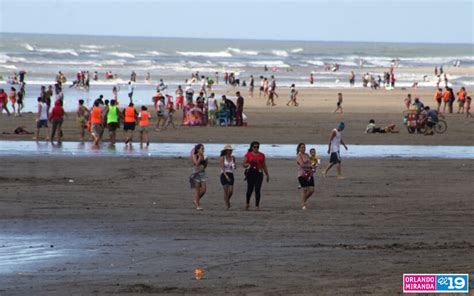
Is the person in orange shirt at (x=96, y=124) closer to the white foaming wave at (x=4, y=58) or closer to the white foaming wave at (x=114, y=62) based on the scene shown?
the white foaming wave at (x=4, y=58)

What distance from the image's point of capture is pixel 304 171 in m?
19.2

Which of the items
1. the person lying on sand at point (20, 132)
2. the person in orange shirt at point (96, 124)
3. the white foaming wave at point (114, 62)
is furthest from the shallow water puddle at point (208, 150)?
the white foaming wave at point (114, 62)

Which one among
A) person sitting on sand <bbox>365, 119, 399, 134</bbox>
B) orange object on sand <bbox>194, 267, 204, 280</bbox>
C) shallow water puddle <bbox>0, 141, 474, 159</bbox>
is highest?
person sitting on sand <bbox>365, 119, 399, 134</bbox>

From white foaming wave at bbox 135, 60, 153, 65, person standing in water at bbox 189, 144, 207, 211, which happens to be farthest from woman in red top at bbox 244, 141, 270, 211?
white foaming wave at bbox 135, 60, 153, 65

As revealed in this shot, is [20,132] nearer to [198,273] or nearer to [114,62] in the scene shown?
[198,273]

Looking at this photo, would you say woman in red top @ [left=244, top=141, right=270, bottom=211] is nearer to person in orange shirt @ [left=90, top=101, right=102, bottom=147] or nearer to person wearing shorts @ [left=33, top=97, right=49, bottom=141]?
person in orange shirt @ [left=90, top=101, right=102, bottom=147]

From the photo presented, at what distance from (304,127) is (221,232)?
78.1 ft

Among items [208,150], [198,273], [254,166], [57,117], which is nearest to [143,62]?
[57,117]

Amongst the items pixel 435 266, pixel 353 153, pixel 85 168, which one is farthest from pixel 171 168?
pixel 435 266

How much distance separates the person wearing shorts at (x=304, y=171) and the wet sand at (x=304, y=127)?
14.9 m

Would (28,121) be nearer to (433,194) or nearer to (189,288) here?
(433,194)

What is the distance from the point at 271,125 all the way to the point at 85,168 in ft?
52.1

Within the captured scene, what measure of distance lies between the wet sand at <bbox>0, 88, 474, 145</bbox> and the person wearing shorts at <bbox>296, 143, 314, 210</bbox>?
14.9 meters

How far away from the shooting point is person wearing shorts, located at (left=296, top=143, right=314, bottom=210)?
62.5 feet
